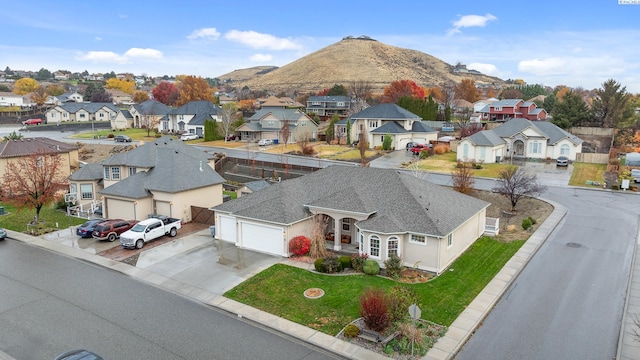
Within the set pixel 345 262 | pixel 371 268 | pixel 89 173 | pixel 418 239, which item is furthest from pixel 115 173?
pixel 418 239

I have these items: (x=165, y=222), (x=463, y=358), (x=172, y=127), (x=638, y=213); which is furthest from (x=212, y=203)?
(x=172, y=127)

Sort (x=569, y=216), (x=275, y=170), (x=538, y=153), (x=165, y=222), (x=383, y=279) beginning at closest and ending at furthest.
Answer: (x=383, y=279)
(x=165, y=222)
(x=569, y=216)
(x=275, y=170)
(x=538, y=153)

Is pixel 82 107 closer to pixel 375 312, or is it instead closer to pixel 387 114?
pixel 387 114

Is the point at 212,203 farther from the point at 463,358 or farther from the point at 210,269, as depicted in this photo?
the point at 463,358

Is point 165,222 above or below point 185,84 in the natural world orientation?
below

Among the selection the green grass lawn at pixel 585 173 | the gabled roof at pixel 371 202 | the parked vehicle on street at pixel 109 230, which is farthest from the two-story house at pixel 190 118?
the green grass lawn at pixel 585 173

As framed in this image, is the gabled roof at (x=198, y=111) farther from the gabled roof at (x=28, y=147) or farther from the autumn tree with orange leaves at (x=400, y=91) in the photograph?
the autumn tree with orange leaves at (x=400, y=91)
